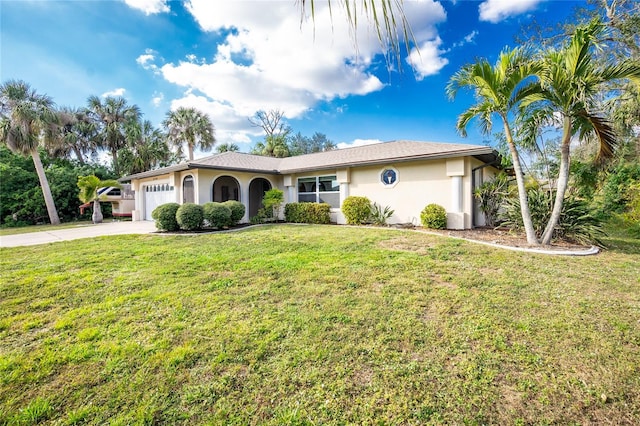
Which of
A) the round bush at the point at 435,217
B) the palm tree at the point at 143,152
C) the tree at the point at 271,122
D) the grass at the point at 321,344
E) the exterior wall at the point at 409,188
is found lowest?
the grass at the point at 321,344

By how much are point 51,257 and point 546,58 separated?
1311cm

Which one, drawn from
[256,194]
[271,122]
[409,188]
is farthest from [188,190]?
[271,122]

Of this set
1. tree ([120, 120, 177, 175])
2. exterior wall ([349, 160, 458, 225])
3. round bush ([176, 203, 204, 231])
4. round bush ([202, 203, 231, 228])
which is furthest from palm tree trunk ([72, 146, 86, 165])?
exterior wall ([349, 160, 458, 225])

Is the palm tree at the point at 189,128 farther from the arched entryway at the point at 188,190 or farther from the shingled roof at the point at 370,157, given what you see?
the arched entryway at the point at 188,190

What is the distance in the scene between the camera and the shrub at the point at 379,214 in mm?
12156

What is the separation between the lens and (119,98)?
26.4 m

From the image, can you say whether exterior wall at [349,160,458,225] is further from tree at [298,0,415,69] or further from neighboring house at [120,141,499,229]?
tree at [298,0,415,69]

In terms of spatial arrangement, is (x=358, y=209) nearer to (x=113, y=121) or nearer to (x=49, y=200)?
(x=49, y=200)

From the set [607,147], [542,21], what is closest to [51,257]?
[607,147]

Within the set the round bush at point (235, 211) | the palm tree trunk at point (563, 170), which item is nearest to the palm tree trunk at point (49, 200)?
the round bush at point (235, 211)

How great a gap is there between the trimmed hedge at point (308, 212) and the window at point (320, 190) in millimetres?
850

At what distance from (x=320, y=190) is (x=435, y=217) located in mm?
6268

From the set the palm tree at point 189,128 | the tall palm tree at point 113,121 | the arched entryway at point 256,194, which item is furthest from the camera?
the tall palm tree at point 113,121

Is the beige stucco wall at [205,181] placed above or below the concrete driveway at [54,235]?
above
